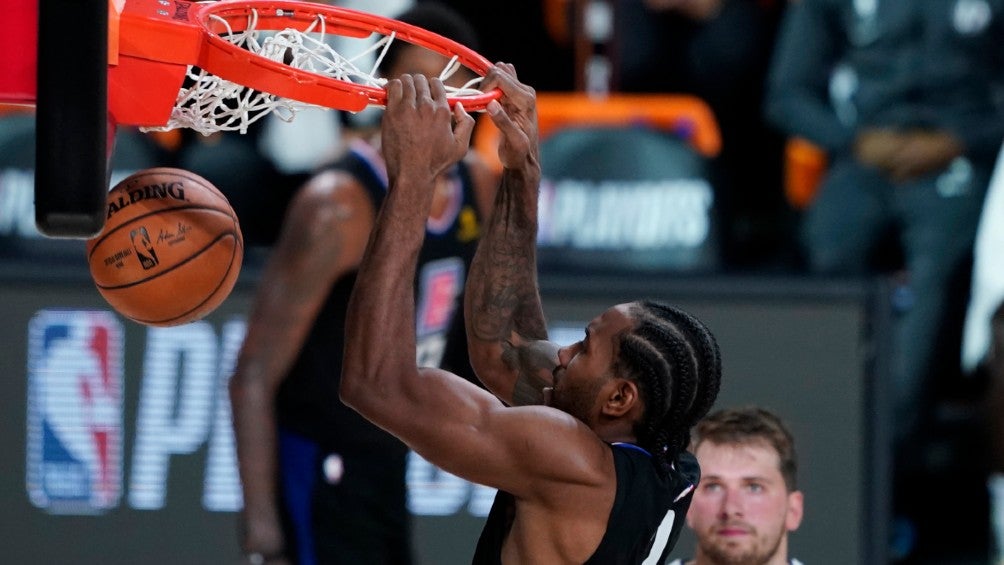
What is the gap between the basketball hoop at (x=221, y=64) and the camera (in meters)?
3.20

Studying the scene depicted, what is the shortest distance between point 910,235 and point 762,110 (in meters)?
1.17

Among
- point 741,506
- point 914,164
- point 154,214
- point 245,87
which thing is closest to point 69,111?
point 245,87

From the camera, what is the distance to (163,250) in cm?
357

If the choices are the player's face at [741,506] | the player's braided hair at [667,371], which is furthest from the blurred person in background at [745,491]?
the player's braided hair at [667,371]

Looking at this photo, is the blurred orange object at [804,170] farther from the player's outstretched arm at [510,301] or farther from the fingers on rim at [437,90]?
the fingers on rim at [437,90]

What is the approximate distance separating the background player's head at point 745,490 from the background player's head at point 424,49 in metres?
1.57

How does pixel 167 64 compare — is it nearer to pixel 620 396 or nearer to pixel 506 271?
pixel 506 271

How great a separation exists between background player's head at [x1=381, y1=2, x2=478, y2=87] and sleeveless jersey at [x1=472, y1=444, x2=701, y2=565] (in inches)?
81.4

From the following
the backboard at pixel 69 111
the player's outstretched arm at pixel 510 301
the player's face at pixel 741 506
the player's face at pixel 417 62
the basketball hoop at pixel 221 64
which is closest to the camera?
the backboard at pixel 69 111

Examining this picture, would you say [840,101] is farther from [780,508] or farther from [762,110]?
[780,508]

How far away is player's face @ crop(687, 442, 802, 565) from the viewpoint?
400 centimetres

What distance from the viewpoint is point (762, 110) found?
24.6 ft

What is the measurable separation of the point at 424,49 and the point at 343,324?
0.85 metres

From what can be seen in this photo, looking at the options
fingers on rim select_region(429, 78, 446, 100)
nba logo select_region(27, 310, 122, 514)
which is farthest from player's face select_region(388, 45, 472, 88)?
fingers on rim select_region(429, 78, 446, 100)
